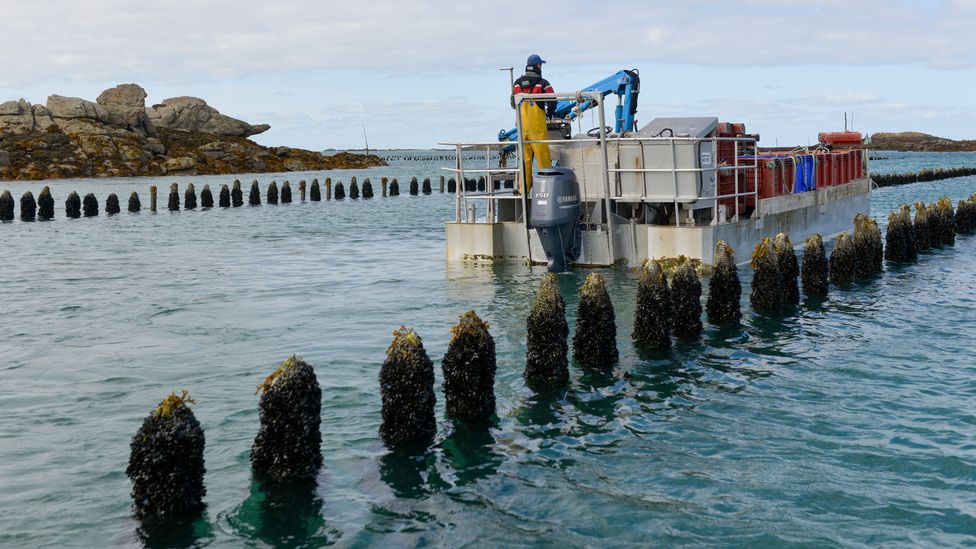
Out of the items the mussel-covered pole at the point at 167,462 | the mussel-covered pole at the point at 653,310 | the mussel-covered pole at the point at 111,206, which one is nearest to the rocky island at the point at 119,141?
the mussel-covered pole at the point at 111,206

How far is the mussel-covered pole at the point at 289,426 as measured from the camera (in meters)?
10.5

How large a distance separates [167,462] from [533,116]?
16.7m

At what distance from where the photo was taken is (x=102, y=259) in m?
32.4

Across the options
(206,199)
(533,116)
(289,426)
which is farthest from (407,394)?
(206,199)

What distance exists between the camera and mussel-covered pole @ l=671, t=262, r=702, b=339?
701 inches

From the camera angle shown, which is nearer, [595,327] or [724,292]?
[595,327]

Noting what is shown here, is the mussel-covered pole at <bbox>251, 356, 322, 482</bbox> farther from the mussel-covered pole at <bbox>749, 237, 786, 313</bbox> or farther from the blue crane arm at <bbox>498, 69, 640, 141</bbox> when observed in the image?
the blue crane arm at <bbox>498, 69, 640, 141</bbox>

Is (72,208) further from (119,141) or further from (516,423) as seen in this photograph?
(119,141)

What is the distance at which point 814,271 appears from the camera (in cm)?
2236

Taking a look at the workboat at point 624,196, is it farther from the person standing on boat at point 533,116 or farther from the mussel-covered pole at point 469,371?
the mussel-covered pole at point 469,371

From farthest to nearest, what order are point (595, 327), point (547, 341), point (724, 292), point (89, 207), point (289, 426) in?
point (89, 207) < point (724, 292) < point (595, 327) < point (547, 341) < point (289, 426)

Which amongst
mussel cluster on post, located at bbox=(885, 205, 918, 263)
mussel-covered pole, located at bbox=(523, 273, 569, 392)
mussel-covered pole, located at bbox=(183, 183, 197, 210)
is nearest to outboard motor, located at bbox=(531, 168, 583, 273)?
mussel-covered pole, located at bbox=(523, 273, 569, 392)

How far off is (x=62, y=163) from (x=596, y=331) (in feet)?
337

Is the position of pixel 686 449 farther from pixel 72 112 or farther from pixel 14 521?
pixel 72 112
